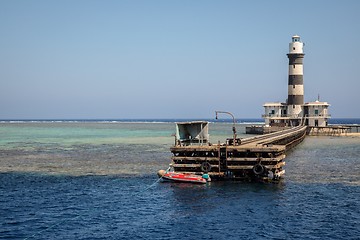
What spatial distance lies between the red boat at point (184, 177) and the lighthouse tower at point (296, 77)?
76.6m

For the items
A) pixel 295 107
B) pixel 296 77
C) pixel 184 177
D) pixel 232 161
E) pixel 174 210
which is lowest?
pixel 174 210

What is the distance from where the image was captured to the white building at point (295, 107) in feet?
366

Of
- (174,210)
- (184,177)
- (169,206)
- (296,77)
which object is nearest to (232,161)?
(184,177)

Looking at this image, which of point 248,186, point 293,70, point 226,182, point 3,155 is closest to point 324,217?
point 248,186

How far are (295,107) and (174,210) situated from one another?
8977 cm

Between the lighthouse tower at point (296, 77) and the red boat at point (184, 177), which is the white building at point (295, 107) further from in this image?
the red boat at point (184, 177)

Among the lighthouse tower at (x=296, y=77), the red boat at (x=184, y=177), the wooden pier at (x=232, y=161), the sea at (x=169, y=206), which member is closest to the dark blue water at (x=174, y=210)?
the sea at (x=169, y=206)

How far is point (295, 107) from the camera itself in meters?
115

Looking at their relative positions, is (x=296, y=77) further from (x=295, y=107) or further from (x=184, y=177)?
(x=184, y=177)

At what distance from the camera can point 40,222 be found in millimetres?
27641

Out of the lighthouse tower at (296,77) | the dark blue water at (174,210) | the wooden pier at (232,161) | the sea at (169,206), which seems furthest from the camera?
the lighthouse tower at (296,77)

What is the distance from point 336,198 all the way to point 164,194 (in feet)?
43.1

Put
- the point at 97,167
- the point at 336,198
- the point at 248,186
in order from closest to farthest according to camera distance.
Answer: the point at 336,198, the point at 248,186, the point at 97,167

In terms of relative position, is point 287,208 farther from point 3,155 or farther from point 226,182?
point 3,155
